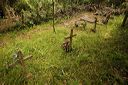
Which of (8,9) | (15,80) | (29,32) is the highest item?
(8,9)

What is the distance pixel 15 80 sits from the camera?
711cm

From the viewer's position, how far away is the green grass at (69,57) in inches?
287

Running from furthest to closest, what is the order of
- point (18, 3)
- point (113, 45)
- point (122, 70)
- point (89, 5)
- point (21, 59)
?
point (89, 5), point (18, 3), point (113, 45), point (122, 70), point (21, 59)

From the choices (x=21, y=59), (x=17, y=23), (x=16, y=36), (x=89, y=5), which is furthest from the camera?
(x=89, y=5)

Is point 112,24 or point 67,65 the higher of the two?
point 112,24

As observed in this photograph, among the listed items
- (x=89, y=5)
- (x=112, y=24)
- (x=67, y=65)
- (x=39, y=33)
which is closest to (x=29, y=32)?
(x=39, y=33)

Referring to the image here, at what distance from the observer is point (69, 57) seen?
28.1 feet

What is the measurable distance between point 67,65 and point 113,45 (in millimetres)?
2930

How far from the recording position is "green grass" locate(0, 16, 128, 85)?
7301 mm

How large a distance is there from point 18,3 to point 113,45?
712cm

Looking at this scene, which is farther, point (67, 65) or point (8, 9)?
point (8, 9)

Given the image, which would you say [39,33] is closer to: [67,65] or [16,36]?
[16,36]

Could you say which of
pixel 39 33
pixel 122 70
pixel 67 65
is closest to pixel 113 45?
pixel 122 70

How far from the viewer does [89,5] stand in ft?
51.5
